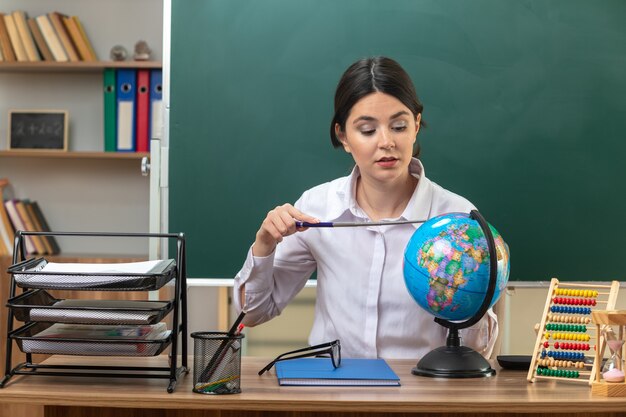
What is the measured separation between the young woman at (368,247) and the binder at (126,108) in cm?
205

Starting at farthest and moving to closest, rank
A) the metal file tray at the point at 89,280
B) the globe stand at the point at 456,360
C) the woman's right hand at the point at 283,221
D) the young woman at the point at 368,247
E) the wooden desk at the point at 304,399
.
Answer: the young woman at the point at 368,247 < the woman's right hand at the point at 283,221 < the globe stand at the point at 456,360 < the metal file tray at the point at 89,280 < the wooden desk at the point at 304,399

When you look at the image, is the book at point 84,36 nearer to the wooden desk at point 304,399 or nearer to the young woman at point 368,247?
the young woman at point 368,247

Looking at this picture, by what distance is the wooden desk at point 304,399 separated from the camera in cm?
147

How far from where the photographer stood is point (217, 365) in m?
1.53

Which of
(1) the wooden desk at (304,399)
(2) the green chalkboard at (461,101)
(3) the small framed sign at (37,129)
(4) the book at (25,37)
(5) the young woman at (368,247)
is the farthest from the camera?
(3) the small framed sign at (37,129)

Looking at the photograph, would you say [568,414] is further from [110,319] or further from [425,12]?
[425,12]

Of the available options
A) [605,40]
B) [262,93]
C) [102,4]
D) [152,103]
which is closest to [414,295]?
[262,93]

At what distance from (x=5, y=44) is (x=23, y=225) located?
0.92 meters

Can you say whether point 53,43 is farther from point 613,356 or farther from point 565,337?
point 613,356

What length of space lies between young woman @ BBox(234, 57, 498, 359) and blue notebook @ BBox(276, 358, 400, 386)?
356 millimetres

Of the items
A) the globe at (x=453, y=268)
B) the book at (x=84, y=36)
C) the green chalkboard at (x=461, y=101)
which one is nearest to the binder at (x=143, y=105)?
the book at (x=84, y=36)

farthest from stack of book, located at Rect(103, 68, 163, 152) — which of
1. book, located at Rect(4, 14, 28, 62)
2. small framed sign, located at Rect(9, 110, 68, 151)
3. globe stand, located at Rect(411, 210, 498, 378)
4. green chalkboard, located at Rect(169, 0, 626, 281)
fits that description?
globe stand, located at Rect(411, 210, 498, 378)

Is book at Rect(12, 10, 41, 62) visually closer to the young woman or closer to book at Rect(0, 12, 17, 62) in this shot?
book at Rect(0, 12, 17, 62)

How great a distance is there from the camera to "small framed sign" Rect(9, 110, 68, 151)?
4285 millimetres
